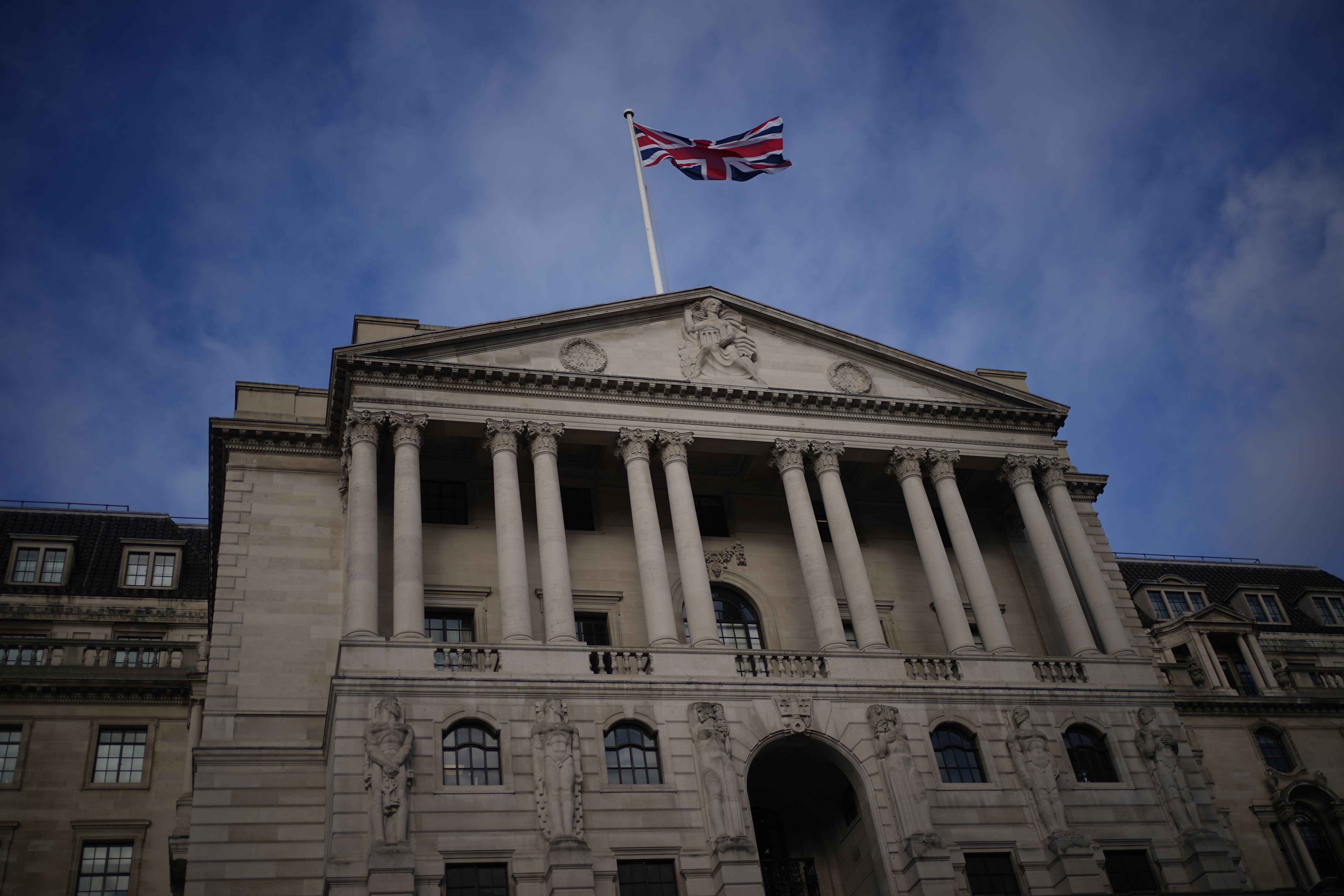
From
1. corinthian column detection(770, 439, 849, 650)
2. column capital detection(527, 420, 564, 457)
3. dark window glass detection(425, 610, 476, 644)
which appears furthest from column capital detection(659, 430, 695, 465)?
dark window glass detection(425, 610, 476, 644)

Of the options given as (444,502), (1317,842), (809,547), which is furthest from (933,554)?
(1317,842)

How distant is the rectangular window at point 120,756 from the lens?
44.2 m

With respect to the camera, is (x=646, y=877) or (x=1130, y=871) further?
(x=1130, y=871)

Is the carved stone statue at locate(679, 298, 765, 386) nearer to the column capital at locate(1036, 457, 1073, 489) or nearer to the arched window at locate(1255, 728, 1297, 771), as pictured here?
the column capital at locate(1036, 457, 1073, 489)

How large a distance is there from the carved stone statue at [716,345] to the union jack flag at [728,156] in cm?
655

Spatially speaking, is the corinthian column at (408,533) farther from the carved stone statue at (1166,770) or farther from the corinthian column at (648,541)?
the carved stone statue at (1166,770)

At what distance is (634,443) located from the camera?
132 ft

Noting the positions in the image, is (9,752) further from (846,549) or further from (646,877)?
(846,549)

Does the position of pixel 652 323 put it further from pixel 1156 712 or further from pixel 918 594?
pixel 1156 712

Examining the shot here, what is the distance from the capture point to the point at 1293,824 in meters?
50.6

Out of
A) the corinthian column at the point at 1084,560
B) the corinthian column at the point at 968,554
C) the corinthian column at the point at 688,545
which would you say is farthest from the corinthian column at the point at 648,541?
the corinthian column at the point at 1084,560

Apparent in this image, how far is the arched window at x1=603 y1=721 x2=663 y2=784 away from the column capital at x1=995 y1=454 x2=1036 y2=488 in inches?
683

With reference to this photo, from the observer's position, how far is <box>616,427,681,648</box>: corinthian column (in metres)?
36.5

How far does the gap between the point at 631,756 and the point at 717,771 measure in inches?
92.9
